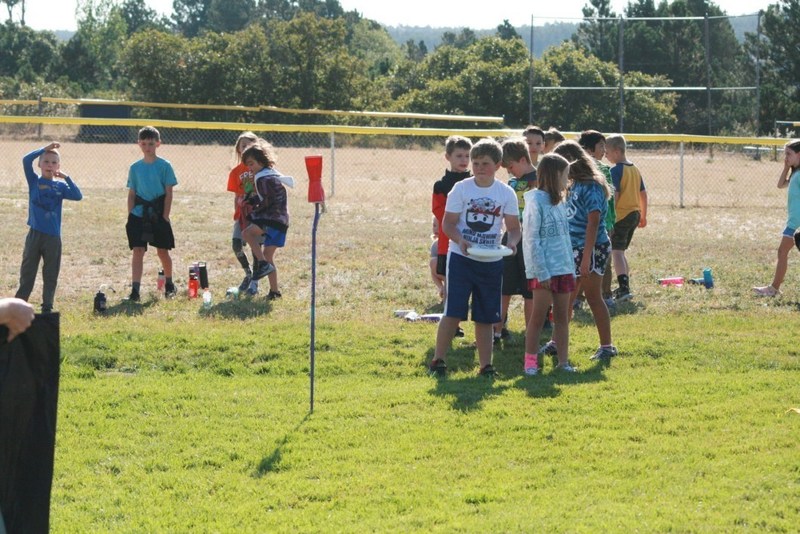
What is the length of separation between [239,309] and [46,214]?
2.01m

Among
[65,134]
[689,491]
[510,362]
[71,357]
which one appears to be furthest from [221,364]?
[65,134]

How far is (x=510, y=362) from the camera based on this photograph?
8.69m

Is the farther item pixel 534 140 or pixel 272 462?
pixel 534 140

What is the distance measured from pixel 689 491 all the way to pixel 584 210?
3491 mm

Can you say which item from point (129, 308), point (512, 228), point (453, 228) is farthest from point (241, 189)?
point (512, 228)

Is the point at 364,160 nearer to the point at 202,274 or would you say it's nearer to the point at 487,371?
the point at 202,274

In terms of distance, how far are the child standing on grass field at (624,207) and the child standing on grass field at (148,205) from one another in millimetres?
4452

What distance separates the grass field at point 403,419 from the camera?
533 cm

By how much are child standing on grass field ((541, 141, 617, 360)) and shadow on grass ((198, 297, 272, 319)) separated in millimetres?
3120

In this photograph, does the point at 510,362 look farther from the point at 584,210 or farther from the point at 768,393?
the point at 768,393

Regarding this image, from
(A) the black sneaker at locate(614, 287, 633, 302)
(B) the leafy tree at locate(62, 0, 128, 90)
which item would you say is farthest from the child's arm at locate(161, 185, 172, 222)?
(B) the leafy tree at locate(62, 0, 128, 90)

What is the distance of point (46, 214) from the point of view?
9.77 m

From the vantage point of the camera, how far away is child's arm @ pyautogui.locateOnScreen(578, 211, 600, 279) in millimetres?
8328

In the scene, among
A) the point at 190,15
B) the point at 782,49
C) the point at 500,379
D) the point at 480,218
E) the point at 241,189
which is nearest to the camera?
the point at 480,218
